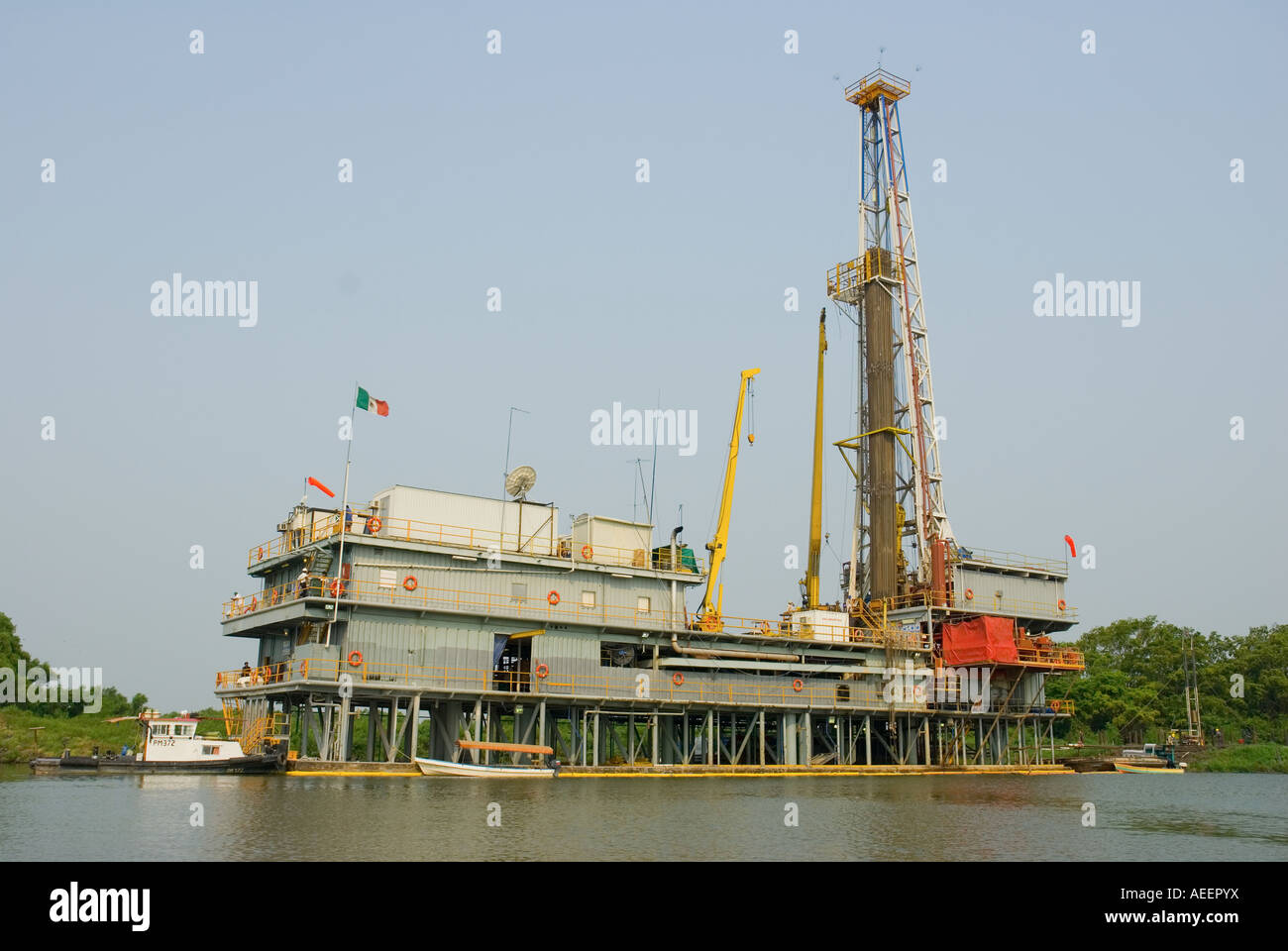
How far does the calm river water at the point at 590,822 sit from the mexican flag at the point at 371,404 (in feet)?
56.4

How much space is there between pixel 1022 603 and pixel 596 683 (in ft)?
121

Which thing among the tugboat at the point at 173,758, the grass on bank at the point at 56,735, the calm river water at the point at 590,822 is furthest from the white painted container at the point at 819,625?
the grass on bank at the point at 56,735

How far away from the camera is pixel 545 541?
58.7m

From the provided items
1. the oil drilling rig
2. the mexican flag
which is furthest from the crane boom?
the mexican flag

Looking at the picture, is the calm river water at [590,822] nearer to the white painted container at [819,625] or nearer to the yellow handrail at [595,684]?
the yellow handrail at [595,684]

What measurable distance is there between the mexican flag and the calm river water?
17188mm

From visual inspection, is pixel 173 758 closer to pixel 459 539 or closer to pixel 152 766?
pixel 152 766

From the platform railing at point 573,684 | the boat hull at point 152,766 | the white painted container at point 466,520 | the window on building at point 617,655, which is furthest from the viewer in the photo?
the window on building at point 617,655

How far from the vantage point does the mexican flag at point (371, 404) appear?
175ft

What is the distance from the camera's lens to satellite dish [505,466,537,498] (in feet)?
193

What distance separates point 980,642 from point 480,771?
119 feet

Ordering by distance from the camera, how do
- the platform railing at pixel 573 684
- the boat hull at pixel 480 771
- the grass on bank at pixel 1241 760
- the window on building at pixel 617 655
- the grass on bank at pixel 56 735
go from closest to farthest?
the boat hull at pixel 480 771 < the platform railing at pixel 573 684 < the window on building at pixel 617 655 < the grass on bank at pixel 56 735 < the grass on bank at pixel 1241 760

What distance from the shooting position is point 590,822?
3269 centimetres
